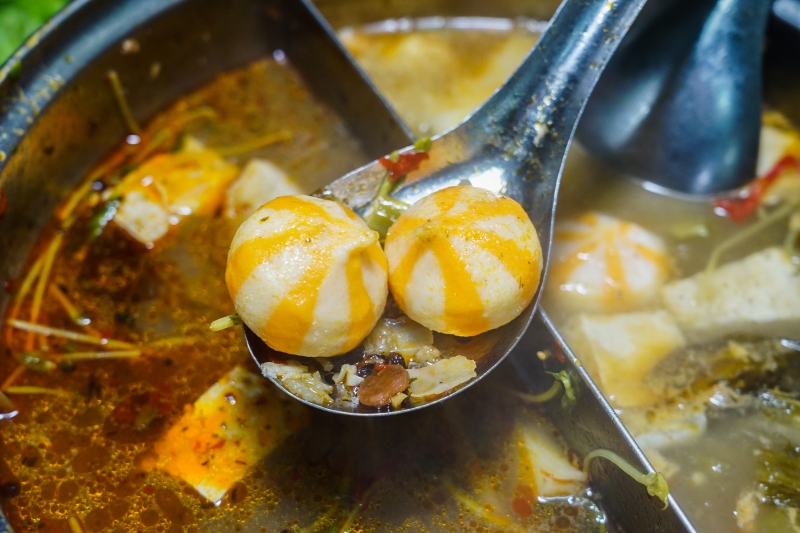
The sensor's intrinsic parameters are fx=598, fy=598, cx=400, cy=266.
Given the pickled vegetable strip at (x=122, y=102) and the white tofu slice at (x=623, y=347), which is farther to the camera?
the pickled vegetable strip at (x=122, y=102)

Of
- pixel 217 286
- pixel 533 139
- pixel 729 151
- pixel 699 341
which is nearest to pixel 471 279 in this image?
pixel 533 139

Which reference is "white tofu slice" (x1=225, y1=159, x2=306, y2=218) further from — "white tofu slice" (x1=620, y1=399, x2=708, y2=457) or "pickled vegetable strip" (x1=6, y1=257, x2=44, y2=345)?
"white tofu slice" (x1=620, y1=399, x2=708, y2=457)

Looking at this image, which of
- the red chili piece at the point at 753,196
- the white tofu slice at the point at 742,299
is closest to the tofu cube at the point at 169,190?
the white tofu slice at the point at 742,299

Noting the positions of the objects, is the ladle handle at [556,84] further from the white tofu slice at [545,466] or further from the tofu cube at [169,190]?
the tofu cube at [169,190]

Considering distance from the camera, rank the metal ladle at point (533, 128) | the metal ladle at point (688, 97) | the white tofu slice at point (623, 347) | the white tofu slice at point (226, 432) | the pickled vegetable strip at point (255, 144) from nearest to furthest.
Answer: the white tofu slice at point (226, 432) → the metal ladle at point (533, 128) → the white tofu slice at point (623, 347) → the metal ladle at point (688, 97) → the pickled vegetable strip at point (255, 144)

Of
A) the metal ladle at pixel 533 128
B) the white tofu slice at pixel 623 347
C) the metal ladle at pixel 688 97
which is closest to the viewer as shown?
the metal ladle at pixel 533 128

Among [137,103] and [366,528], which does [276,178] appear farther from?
[366,528]

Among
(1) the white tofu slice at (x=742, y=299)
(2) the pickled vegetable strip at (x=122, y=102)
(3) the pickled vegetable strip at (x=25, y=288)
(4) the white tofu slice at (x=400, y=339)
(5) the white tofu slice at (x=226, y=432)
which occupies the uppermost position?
(2) the pickled vegetable strip at (x=122, y=102)

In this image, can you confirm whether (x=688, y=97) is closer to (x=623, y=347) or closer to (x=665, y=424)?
(x=623, y=347)
